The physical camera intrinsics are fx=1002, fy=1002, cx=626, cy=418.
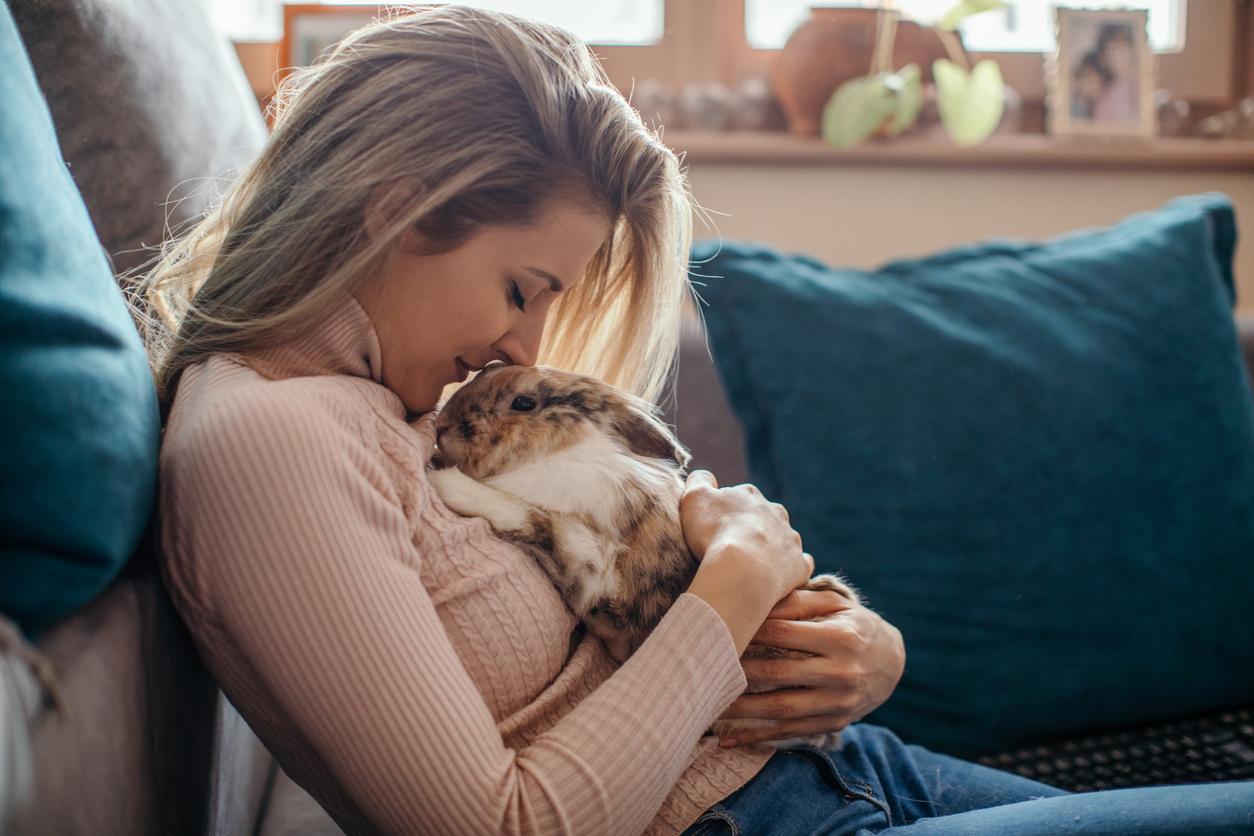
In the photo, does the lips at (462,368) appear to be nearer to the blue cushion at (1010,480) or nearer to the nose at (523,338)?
the nose at (523,338)

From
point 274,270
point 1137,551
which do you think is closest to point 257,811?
point 274,270

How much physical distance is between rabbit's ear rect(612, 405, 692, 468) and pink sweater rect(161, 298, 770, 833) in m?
0.32

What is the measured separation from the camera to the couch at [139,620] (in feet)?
2.12

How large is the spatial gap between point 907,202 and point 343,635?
2250 mm

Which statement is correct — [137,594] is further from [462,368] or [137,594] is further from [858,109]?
[858,109]

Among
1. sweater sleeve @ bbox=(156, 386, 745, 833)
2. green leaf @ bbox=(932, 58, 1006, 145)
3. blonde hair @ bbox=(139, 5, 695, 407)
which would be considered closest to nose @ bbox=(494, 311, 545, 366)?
blonde hair @ bbox=(139, 5, 695, 407)

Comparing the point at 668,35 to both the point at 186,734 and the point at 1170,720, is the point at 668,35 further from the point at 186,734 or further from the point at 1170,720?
the point at 186,734

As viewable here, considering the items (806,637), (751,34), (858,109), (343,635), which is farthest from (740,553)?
(751,34)

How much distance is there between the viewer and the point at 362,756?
80cm

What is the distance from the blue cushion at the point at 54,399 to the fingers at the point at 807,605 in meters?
0.70

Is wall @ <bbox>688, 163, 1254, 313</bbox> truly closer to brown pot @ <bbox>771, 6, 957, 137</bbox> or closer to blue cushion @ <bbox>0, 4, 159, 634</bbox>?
brown pot @ <bbox>771, 6, 957, 137</bbox>

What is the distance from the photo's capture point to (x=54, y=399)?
0.66 meters

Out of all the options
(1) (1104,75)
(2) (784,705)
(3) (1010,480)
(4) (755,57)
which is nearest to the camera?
(2) (784,705)

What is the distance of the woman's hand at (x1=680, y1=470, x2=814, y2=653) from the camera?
1.02m
